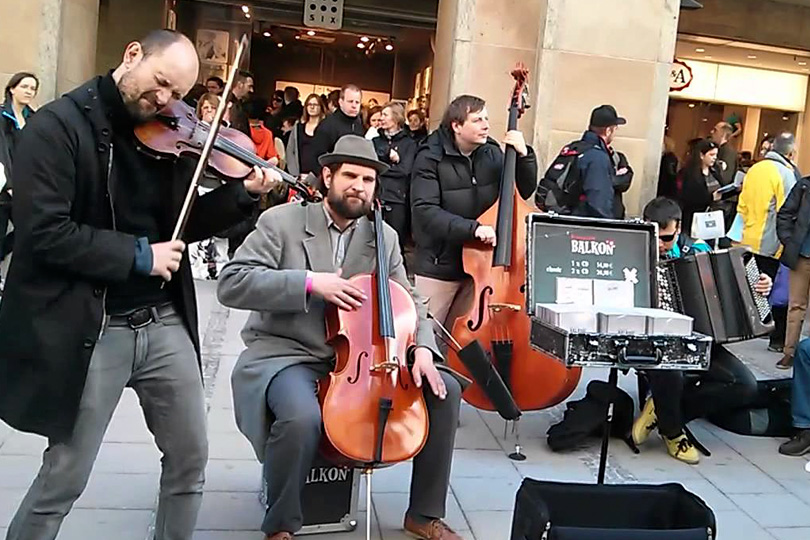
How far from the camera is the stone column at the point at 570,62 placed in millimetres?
7551

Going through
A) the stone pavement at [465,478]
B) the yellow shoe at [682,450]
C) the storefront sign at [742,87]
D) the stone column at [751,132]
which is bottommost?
the stone pavement at [465,478]

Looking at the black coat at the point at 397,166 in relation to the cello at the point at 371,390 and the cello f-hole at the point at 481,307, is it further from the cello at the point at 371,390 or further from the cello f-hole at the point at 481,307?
the cello at the point at 371,390

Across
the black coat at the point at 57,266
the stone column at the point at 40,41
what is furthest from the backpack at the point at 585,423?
the stone column at the point at 40,41

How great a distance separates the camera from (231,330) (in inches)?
245

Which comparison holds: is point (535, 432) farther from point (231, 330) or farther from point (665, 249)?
point (231, 330)

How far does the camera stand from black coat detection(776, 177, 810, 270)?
6.11 meters

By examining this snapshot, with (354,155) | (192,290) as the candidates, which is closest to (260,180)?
(192,290)

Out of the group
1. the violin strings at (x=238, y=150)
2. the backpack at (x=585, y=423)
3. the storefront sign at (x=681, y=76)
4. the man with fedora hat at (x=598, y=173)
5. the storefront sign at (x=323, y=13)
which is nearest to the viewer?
the violin strings at (x=238, y=150)

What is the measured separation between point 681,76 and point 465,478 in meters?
9.95

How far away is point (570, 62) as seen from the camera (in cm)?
757

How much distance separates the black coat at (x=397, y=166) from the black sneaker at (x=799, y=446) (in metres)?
2.59

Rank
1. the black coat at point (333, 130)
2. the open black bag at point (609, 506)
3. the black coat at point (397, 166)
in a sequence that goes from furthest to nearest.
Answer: the black coat at point (333, 130) < the black coat at point (397, 166) < the open black bag at point (609, 506)

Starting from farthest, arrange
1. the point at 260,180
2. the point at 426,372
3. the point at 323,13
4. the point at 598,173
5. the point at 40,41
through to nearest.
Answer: the point at 323,13 < the point at 40,41 < the point at 598,173 < the point at 426,372 < the point at 260,180

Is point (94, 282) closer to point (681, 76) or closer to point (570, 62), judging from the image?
point (570, 62)
